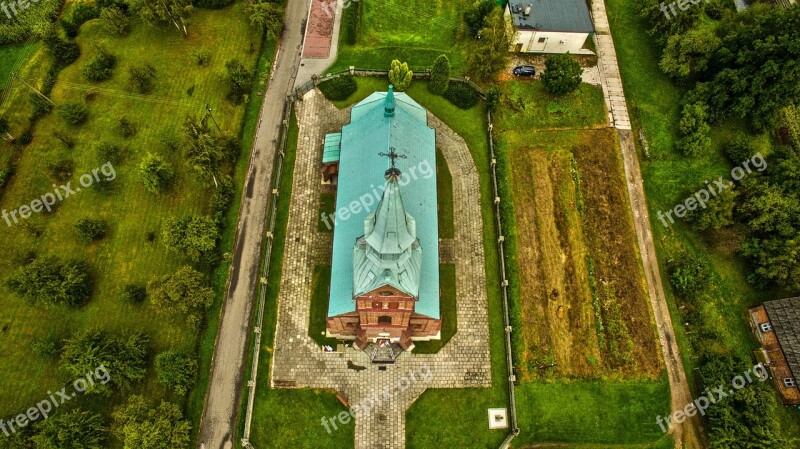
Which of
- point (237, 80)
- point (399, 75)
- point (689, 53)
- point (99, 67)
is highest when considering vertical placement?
point (689, 53)

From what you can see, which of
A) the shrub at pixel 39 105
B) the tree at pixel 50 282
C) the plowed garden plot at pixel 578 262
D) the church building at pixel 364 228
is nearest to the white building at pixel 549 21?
the plowed garden plot at pixel 578 262

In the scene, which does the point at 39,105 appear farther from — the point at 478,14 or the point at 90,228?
the point at 478,14

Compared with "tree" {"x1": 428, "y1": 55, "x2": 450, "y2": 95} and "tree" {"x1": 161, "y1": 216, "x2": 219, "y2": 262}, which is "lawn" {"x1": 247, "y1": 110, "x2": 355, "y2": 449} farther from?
"tree" {"x1": 428, "y1": 55, "x2": 450, "y2": 95}

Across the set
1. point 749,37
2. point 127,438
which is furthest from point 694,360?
point 127,438

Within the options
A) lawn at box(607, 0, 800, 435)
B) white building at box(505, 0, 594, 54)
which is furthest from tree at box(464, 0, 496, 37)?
lawn at box(607, 0, 800, 435)

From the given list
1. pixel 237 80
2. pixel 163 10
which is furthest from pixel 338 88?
pixel 163 10

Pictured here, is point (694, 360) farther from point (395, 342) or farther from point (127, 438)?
point (127, 438)
